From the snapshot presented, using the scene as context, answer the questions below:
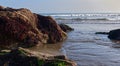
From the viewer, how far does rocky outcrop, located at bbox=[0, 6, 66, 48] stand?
18.4m

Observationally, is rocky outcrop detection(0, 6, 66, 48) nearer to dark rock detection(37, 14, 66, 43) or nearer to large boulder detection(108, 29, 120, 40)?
dark rock detection(37, 14, 66, 43)

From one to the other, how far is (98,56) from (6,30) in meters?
5.72

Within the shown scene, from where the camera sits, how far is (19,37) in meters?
18.6

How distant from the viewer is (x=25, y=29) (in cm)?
1958

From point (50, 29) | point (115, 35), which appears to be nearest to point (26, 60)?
point (50, 29)

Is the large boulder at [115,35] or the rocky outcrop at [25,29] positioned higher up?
the rocky outcrop at [25,29]

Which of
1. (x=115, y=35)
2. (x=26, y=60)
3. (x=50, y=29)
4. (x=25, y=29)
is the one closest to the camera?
(x=26, y=60)

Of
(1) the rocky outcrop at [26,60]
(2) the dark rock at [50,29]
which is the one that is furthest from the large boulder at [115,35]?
(1) the rocky outcrop at [26,60]

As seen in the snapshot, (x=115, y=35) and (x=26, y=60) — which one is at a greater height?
(x=26, y=60)

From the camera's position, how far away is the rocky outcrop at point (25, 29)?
1844 cm

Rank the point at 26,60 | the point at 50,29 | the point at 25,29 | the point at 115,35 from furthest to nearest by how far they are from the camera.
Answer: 1. the point at 115,35
2. the point at 50,29
3. the point at 25,29
4. the point at 26,60

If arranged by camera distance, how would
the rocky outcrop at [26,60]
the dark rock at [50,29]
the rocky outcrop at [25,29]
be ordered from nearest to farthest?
the rocky outcrop at [26,60] < the rocky outcrop at [25,29] < the dark rock at [50,29]

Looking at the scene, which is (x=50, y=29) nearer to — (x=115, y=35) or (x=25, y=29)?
(x=25, y=29)

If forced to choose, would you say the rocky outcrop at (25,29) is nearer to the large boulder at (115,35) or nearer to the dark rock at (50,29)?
the dark rock at (50,29)
